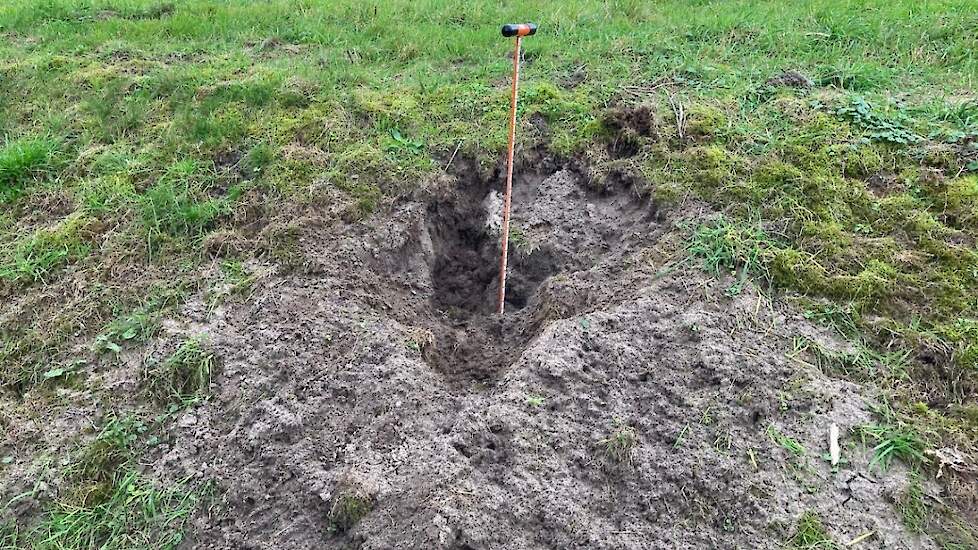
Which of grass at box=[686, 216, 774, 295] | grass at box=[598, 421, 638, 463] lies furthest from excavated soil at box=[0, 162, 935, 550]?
grass at box=[686, 216, 774, 295]

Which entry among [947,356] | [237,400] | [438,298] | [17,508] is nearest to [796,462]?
[947,356]

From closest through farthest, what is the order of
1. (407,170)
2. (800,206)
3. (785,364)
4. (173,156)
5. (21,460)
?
(785,364)
(21,460)
(800,206)
(407,170)
(173,156)

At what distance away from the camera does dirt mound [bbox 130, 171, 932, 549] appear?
2.52m

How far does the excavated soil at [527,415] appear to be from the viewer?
2.52 m

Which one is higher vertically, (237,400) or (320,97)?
(320,97)

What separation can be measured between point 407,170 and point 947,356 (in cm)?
288

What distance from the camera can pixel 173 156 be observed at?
4.51m

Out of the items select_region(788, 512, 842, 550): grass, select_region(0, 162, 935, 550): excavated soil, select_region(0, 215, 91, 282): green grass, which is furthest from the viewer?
select_region(0, 215, 91, 282): green grass

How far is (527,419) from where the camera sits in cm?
277

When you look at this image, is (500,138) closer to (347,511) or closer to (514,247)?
(514,247)

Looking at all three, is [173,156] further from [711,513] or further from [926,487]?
[926,487]

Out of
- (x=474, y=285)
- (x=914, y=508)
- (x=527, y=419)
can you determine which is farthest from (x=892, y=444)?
(x=474, y=285)

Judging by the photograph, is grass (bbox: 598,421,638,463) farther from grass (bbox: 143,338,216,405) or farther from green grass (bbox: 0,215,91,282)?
green grass (bbox: 0,215,91,282)

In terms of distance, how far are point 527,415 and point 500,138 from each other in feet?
6.78
